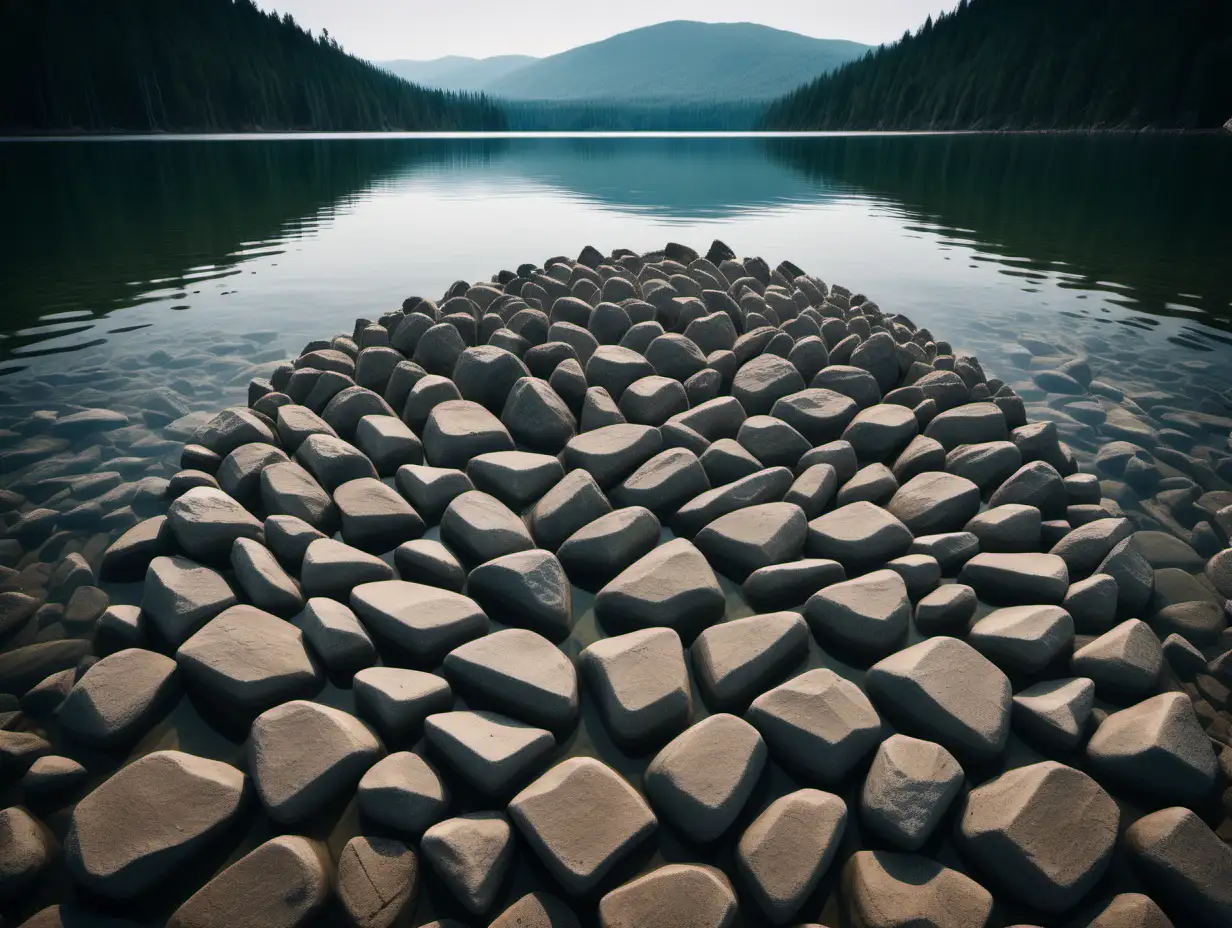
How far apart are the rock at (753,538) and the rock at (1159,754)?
1277 mm

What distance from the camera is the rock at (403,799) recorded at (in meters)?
2.10

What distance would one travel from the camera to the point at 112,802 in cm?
211

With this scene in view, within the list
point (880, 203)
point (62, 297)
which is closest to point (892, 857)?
point (62, 297)

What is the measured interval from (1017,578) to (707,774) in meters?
1.68

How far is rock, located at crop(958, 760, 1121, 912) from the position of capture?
6.57 feet

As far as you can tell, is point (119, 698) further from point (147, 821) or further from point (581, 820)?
point (581, 820)

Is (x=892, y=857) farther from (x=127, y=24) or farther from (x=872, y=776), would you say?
(x=127, y=24)

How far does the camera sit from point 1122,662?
2.66 metres

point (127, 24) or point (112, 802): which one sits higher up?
point (127, 24)

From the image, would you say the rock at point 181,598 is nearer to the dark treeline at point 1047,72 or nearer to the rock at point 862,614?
the rock at point 862,614

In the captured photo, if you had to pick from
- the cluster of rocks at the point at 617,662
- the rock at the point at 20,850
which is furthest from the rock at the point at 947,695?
the rock at the point at 20,850

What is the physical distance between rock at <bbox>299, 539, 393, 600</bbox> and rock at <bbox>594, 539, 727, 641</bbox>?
3.08ft

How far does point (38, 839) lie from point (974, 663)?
3032mm

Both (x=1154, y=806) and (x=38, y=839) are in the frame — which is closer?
(x=38, y=839)
